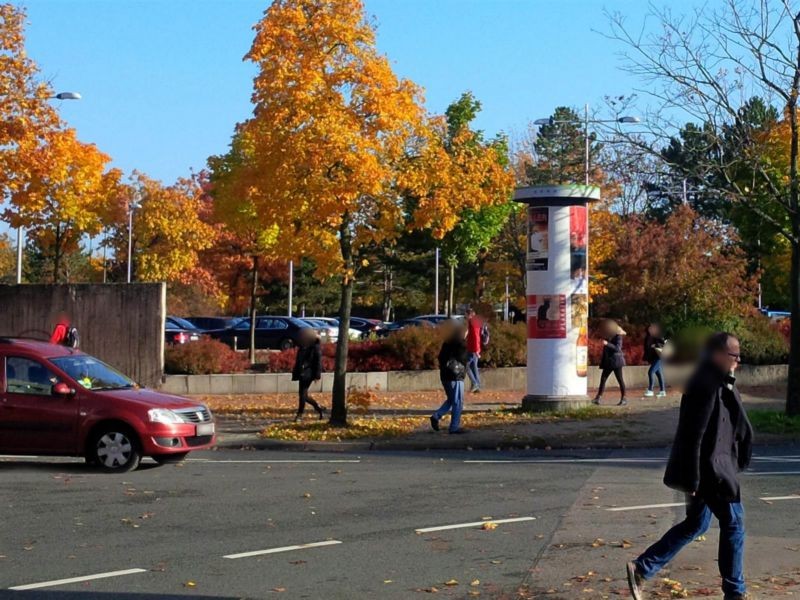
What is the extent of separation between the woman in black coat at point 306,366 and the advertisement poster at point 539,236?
15.1 feet

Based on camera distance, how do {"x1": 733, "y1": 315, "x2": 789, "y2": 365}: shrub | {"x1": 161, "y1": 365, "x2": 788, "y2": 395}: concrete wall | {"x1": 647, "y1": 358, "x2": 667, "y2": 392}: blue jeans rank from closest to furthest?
{"x1": 647, "y1": 358, "x2": 667, "y2": 392}: blue jeans
{"x1": 161, "y1": 365, "x2": 788, "y2": 395}: concrete wall
{"x1": 733, "y1": 315, "x2": 789, "y2": 365}: shrub

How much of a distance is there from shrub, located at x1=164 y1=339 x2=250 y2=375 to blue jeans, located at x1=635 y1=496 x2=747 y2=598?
20.6 meters

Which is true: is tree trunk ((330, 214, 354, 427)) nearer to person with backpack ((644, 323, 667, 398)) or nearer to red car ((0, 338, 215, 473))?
red car ((0, 338, 215, 473))

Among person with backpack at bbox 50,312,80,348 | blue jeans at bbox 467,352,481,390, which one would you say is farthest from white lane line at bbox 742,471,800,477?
person with backpack at bbox 50,312,80,348

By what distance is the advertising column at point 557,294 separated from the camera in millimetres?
22781

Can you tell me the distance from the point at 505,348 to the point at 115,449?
15.3 m

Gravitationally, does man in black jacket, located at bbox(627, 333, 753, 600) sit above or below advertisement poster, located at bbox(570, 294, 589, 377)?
below

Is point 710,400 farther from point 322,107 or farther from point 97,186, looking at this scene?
point 97,186

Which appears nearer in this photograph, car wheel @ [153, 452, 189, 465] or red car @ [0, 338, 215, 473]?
red car @ [0, 338, 215, 473]

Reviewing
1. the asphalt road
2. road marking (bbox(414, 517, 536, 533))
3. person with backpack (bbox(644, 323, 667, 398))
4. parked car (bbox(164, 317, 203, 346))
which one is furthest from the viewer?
parked car (bbox(164, 317, 203, 346))

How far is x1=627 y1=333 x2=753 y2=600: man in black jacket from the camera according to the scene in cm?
734

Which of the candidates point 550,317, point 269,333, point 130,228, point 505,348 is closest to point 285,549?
point 550,317

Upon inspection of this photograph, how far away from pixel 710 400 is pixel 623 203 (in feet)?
155

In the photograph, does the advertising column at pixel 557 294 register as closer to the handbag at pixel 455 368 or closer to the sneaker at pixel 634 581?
the handbag at pixel 455 368
